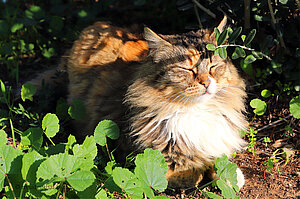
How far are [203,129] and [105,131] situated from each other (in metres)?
0.66

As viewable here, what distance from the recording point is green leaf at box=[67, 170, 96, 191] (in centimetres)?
188

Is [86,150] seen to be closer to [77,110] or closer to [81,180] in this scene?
[81,180]

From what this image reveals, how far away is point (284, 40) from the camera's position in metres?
2.83

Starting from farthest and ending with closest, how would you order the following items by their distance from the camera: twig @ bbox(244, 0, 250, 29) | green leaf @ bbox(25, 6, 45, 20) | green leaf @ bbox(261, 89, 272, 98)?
green leaf @ bbox(25, 6, 45, 20)
green leaf @ bbox(261, 89, 272, 98)
twig @ bbox(244, 0, 250, 29)

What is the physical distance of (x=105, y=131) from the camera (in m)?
2.34

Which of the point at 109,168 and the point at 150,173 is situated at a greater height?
the point at 150,173

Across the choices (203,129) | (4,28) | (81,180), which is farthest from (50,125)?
(4,28)

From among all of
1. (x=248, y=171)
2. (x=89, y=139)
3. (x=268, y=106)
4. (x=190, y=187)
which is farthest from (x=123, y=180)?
(x=268, y=106)

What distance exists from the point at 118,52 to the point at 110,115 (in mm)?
564

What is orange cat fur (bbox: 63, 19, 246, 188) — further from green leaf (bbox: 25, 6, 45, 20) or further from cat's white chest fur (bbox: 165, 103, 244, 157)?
green leaf (bbox: 25, 6, 45, 20)

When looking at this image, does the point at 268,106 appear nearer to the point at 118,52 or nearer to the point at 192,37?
the point at 192,37

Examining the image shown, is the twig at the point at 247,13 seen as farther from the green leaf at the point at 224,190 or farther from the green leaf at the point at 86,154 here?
the green leaf at the point at 86,154

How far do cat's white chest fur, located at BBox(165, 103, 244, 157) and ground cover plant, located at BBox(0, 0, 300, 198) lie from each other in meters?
0.18

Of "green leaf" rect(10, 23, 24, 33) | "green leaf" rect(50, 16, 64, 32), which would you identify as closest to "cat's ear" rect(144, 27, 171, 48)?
"green leaf" rect(50, 16, 64, 32)
